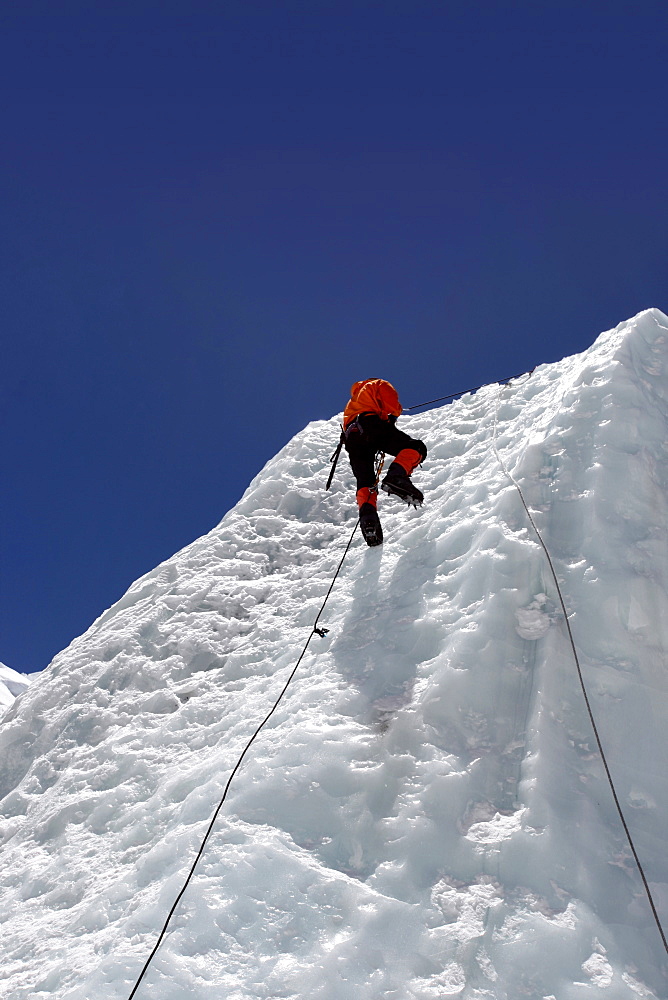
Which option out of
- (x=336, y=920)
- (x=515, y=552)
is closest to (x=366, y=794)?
(x=336, y=920)

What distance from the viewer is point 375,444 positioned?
5.87 m

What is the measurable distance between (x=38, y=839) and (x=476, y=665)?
9.06 ft

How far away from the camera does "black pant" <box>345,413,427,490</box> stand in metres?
5.83

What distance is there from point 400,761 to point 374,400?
129 inches

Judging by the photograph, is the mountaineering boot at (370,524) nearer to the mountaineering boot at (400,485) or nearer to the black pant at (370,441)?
the mountaineering boot at (400,485)

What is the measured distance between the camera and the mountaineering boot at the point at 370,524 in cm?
533

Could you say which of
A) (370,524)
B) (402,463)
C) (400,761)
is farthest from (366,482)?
(400,761)

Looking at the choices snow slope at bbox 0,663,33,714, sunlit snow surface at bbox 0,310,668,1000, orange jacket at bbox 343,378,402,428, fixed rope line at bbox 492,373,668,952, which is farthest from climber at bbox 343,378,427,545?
snow slope at bbox 0,663,33,714

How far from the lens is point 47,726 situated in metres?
5.23

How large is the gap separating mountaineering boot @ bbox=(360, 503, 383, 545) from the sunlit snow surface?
17 cm

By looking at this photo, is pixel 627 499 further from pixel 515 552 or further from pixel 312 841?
pixel 312 841

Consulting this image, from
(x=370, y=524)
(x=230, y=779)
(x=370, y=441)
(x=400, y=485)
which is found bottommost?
(x=230, y=779)

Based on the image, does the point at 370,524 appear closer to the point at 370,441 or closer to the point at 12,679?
the point at 370,441

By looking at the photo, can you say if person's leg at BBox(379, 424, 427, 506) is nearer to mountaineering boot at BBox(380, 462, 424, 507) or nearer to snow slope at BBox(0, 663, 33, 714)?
mountaineering boot at BBox(380, 462, 424, 507)
